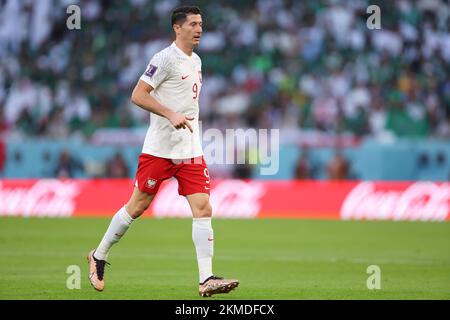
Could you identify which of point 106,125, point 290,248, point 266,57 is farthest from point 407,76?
point 290,248

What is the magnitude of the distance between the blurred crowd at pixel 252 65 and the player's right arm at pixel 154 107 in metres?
16.0

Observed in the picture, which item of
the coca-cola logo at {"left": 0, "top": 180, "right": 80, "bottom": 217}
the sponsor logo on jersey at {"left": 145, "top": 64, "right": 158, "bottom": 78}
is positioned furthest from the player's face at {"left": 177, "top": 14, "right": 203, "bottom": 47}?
the coca-cola logo at {"left": 0, "top": 180, "right": 80, "bottom": 217}

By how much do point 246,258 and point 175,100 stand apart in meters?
4.86

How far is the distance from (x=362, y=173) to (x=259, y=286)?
1390 cm

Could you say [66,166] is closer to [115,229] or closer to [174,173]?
[115,229]

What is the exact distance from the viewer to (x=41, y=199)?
23.4m

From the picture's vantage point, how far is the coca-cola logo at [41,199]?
915 inches

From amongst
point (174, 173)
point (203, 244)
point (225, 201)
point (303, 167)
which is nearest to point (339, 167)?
point (303, 167)

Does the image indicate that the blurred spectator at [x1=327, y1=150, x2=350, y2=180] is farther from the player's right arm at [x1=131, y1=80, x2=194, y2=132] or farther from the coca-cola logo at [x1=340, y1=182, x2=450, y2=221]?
the player's right arm at [x1=131, y1=80, x2=194, y2=132]

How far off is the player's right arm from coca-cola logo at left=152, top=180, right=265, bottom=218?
1235cm

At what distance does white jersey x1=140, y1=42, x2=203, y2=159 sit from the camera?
412 inches

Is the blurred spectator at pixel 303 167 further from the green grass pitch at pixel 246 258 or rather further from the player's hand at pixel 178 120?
the player's hand at pixel 178 120

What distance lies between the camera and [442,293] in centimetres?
1077

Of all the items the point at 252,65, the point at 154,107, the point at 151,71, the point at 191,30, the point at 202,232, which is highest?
the point at 252,65
